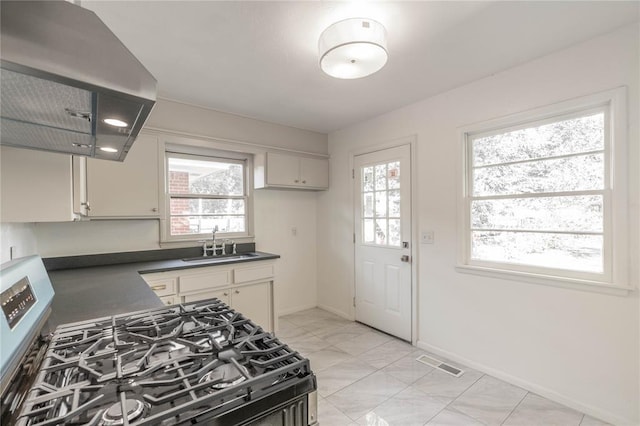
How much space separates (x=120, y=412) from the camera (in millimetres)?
671

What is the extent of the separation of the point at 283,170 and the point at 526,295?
270 centimetres

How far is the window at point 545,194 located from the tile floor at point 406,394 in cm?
93

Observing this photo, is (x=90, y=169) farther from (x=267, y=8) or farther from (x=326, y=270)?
(x=326, y=270)

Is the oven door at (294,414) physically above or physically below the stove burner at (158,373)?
below

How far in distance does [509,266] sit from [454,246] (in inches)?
17.7

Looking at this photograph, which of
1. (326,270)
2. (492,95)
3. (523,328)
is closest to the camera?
(523,328)

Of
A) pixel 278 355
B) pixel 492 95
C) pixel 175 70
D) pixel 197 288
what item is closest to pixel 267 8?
pixel 175 70

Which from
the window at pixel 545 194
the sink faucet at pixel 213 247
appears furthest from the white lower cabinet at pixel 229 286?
the window at pixel 545 194

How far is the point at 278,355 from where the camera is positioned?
932mm

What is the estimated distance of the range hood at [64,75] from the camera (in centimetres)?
56

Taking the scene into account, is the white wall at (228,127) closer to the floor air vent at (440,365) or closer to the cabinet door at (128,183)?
the cabinet door at (128,183)

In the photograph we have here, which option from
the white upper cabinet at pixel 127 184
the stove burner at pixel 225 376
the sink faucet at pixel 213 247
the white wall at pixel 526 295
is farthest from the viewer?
the sink faucet at pixel 213 247

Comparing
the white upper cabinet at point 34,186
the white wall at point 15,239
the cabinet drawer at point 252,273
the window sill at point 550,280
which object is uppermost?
the white upper cabinet at point 34,186

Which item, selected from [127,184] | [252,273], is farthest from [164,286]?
[127,184]
